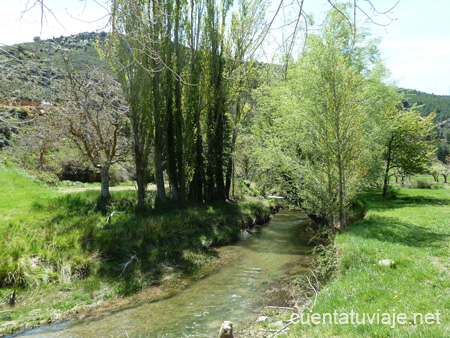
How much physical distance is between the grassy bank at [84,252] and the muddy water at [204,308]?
590 mm

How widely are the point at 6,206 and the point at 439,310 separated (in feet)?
37.3

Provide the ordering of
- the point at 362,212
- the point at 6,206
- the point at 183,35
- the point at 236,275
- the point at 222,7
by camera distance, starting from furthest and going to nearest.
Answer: the point at 222,7 → the point at 183,35 → the point at 362,212 → the point at 6,206 → the point at 236,275

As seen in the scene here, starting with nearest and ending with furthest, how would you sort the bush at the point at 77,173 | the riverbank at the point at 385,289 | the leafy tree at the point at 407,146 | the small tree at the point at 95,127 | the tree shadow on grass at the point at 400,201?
the riverbank at the point at 385,289 → the small tree at the point at 95,127 → the tree shadow on grass at the point at 400,201 → the leafy tree at the point at 407,146 → the bush at the point at 77,173

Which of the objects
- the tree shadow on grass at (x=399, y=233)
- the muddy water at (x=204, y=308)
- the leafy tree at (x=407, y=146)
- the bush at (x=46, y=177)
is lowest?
the muddy water at (x=204, y=308)

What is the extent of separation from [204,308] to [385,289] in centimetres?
385

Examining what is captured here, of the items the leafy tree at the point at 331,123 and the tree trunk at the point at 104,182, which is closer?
the leafy tree at the point at 331,123

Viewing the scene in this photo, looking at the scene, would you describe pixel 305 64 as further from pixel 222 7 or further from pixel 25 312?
pixel 25 312

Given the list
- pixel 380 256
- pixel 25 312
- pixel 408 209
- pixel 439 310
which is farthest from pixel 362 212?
pixel 25 312

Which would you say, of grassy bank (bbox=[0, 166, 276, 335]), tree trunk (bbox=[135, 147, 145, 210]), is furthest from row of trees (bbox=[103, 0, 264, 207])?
grassy bank (bbox=[0, 166, 276, 335])

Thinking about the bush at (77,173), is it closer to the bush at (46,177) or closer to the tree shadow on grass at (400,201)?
the bush at (46,177)

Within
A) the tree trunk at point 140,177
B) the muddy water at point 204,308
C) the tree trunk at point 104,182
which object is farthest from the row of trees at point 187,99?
the muddy water at point 204,308

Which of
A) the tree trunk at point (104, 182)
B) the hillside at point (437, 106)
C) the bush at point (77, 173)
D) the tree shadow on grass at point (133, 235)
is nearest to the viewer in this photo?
the tree shadow on grass at point (133, 235)

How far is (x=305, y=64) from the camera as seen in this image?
961cm

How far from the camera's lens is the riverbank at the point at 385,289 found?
11.8 feet
